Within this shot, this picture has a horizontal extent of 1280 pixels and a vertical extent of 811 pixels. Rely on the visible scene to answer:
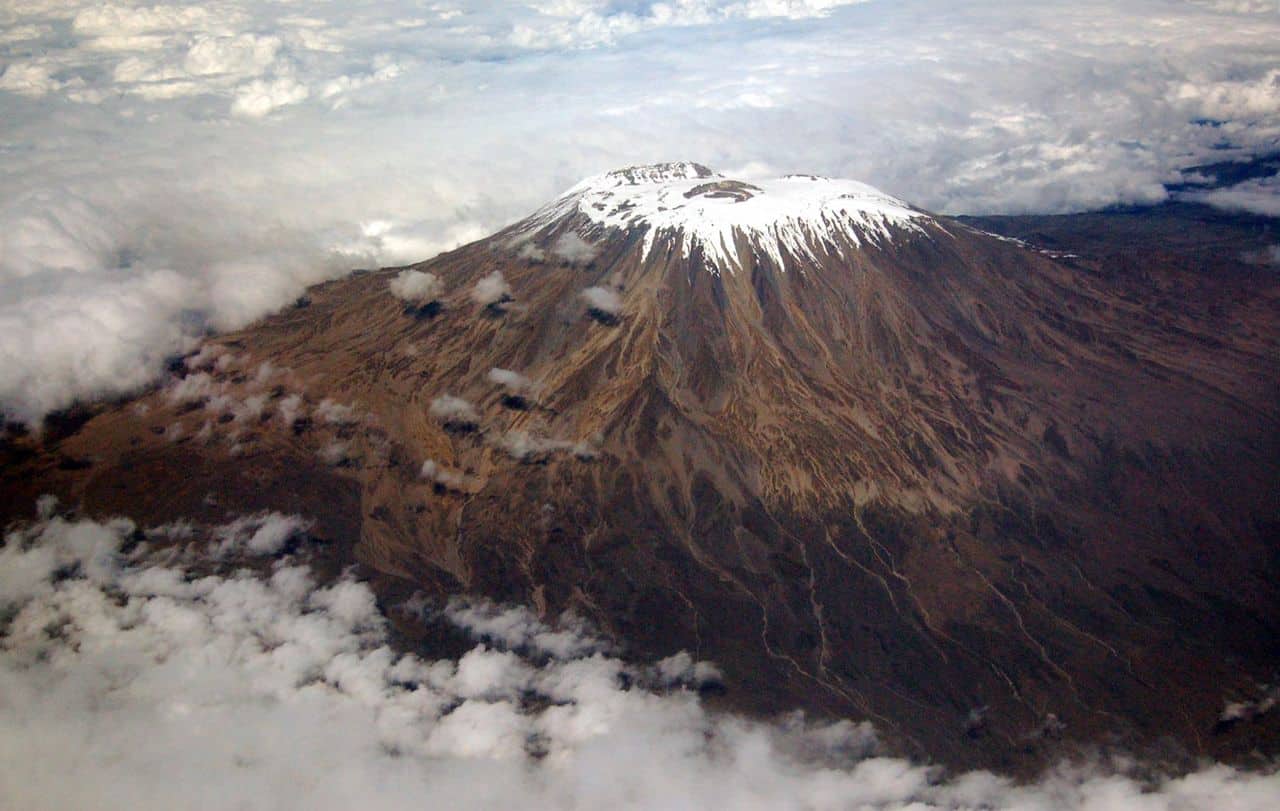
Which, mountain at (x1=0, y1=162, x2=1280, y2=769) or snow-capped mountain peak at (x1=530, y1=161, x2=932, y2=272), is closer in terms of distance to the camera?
mountain at (x1=0, y1=162, x2=1280, y2=769)

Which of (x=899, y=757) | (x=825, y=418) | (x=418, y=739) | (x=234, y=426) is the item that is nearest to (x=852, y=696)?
(x=899, y=757)

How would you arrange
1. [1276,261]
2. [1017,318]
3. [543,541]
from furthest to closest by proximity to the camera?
[1276,261]
[1017,318]
[543,541]

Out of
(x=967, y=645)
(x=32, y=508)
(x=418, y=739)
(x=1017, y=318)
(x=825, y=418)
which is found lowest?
(x=418, y=739)

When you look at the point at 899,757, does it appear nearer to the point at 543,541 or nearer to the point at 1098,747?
the point at 1098,747

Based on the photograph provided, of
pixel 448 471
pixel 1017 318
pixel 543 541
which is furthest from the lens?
pixel 1017 318

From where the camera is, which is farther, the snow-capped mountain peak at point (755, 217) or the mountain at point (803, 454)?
the snow-capped mountain peak at point (755, 217)

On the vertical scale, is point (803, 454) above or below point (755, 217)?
below

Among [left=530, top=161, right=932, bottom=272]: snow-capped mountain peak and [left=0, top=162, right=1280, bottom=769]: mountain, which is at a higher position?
[left=530, top=161, right=932, bottom=272]: snow-capped mountain peak

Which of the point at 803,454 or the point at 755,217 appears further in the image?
the point at 755,217
